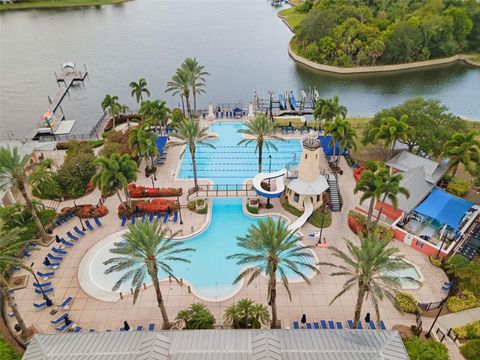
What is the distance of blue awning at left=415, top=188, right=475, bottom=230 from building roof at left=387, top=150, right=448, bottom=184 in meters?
2.35

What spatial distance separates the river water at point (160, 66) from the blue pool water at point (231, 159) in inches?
868

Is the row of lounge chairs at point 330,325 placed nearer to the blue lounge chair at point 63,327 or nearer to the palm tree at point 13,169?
the blue lounge chair at point 63,327

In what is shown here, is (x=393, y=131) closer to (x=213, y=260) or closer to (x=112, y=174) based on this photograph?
(x=213, y=260)

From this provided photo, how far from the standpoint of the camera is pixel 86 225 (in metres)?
38.1

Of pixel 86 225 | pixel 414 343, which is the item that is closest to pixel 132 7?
pixel 86 225

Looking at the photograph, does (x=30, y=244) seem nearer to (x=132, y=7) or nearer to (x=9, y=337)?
(x=9, y=337)

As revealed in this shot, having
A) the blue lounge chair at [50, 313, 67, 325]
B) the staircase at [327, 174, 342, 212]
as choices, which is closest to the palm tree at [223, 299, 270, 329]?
the blue lounge chair at [50, 313, 67, 325]

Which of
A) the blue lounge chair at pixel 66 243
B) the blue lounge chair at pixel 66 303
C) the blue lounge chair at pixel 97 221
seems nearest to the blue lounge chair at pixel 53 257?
the blue lounge chair at pixel 66 243

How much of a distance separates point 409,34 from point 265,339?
301 ft

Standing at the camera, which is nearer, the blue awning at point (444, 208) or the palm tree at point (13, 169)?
the palm tree at point (13, 169)

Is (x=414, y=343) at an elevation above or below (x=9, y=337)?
above

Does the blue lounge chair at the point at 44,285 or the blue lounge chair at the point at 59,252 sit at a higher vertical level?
the blue lounge chair at the point at 59,252

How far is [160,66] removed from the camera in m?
92.9

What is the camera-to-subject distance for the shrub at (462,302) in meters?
29.1
